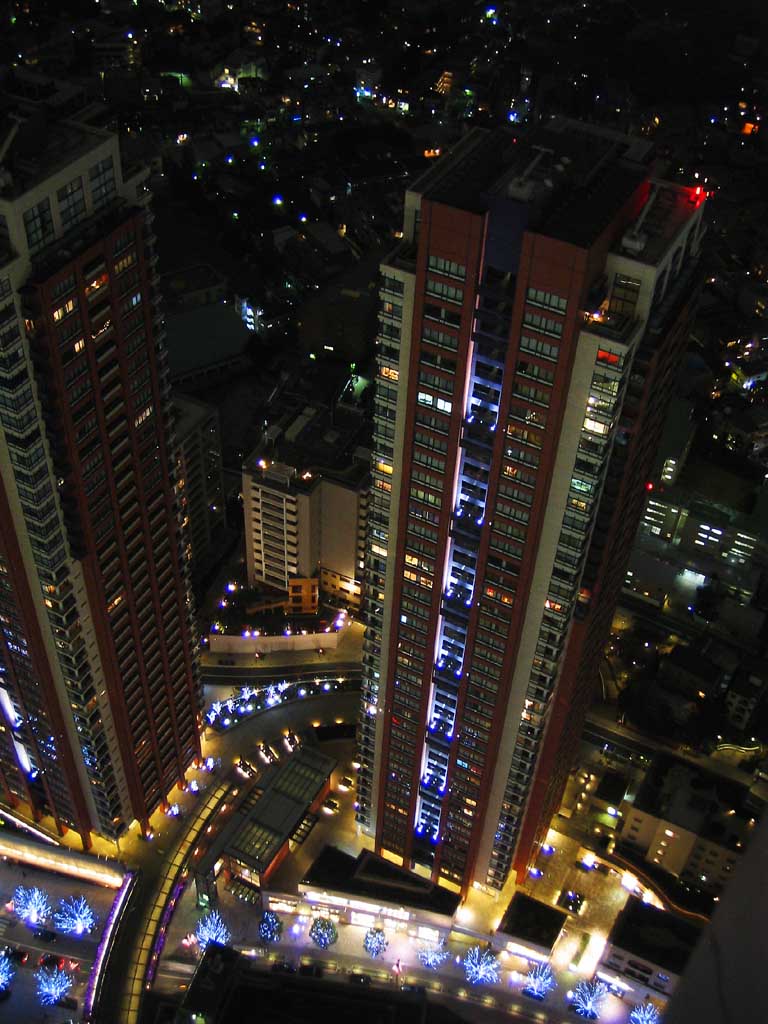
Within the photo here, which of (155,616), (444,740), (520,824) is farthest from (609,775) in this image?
(155,616)

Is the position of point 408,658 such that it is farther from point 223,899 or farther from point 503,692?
point 223,899

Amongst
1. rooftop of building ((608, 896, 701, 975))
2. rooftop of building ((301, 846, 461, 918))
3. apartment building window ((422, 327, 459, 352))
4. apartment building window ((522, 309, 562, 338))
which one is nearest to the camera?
apartment building window ((522, 309, 562, 338))

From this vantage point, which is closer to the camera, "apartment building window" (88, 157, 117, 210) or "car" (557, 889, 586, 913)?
"apartment building window" (88, 157, 117, 210)

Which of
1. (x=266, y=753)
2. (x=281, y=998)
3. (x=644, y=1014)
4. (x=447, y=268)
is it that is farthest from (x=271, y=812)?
(x=447, y=268)

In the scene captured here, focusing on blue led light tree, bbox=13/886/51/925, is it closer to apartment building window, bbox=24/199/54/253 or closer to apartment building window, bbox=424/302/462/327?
apartment building window, bbox=24/199/54/253

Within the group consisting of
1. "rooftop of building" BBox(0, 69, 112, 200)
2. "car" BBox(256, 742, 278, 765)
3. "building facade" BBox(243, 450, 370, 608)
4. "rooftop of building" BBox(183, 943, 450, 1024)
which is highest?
"rooftop of building" BBox(0, 69, 112, 200)

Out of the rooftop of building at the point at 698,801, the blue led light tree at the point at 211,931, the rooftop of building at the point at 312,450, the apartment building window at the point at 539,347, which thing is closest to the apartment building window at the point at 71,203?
→ the apartment building window at the point at 539,347

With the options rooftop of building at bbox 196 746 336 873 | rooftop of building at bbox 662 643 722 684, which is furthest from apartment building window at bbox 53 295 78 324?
rooftop of building at bbox 662 643 722 684

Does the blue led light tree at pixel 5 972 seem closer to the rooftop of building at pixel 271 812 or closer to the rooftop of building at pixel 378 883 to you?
the rooftop of building at pixel 271 812
